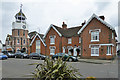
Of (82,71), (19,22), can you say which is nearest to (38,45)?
(19,22)

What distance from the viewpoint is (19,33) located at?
45750 mm

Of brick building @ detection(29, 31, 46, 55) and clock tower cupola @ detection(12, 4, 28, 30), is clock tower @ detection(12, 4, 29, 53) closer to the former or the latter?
clock tower cupola @ detection(12, 4, 28, 30)

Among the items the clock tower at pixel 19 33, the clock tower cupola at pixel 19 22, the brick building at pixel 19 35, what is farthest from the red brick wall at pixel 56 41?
the clock tower cupola at pixel 19 22

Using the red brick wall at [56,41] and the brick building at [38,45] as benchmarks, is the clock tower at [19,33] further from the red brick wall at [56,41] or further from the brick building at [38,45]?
the red brick wall at [56,41]

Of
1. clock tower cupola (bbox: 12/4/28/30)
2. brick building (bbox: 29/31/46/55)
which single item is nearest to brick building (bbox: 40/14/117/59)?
brick building (bbox: 29/31/46/55)

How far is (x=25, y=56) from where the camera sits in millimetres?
26297

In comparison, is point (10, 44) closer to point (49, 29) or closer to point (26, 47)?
point (26, 47)

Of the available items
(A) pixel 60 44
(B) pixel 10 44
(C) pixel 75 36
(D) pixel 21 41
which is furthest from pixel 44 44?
(B) pixel 10 44

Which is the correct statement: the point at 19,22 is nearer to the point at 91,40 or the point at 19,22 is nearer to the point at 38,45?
the point at 38,45

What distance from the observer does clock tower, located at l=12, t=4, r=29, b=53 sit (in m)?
44.7

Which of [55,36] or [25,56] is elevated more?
[55,36]

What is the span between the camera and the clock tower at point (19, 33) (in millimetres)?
44719

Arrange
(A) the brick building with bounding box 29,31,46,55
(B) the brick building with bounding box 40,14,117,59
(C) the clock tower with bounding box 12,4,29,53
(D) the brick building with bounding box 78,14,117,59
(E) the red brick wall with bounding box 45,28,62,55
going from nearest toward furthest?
(D) the brick building with bounding box 78,14,117,59 < (B) the brick building with bounding box 40,14,117,59 < (E) the red brick wall with bounding box 45,28,62,55 < (A) the brick building with bounding box 29,31,46,55 < (C) the clock tower with bounding box 12,4,29,53

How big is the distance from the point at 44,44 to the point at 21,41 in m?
21.2
